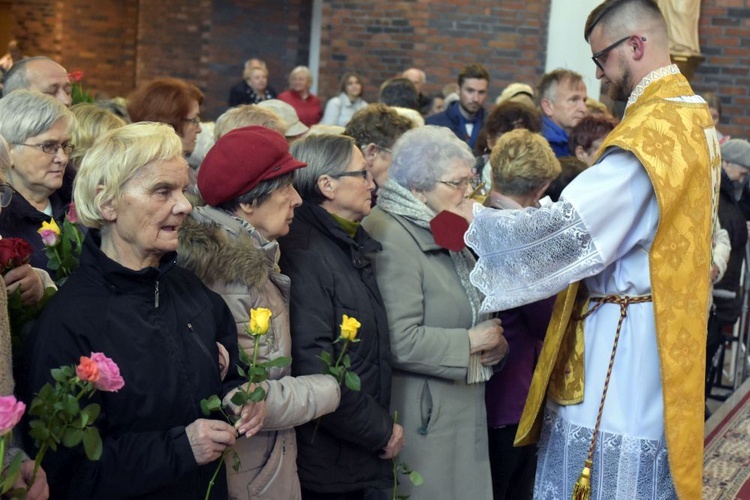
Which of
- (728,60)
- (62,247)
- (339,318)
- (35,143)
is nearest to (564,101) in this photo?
(339,318)

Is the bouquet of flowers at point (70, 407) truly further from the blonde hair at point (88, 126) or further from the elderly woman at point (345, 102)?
the elderly woman at point (345, 102)

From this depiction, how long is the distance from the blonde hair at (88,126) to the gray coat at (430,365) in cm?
138

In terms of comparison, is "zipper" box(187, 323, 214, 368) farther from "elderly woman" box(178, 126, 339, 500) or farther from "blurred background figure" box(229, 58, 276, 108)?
"blurred background figure" box(229, 58, 276, 108)

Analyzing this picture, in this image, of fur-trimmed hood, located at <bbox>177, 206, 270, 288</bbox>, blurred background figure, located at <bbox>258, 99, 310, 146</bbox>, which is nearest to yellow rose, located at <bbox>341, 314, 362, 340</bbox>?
fur-trimmed hood, located at <bbox>177, 206, 270, 288</bbox>

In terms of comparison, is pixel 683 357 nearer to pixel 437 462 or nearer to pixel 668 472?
pixel 668 472

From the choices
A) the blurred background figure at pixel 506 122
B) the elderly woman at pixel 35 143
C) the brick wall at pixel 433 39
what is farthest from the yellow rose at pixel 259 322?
the brick wall at pixel 433 39

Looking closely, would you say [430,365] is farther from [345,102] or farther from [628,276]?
[345,102]

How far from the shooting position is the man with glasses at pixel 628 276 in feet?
9.96

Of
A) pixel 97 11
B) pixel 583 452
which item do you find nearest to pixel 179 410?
pixel 583 452

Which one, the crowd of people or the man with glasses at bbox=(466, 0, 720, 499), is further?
the man with glasses at bbox=(466, 0, 720, 499)

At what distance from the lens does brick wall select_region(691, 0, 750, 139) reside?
10.0 meters

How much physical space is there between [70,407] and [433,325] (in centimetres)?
185

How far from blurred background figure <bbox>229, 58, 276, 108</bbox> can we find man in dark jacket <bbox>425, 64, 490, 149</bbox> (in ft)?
12.2

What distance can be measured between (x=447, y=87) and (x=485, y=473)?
23.7 feet
